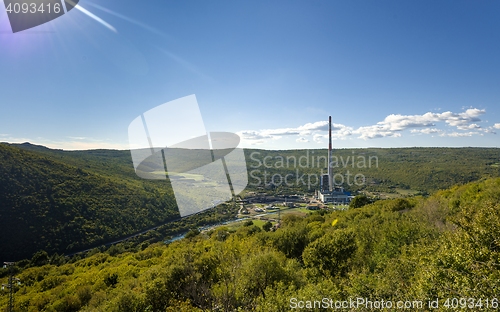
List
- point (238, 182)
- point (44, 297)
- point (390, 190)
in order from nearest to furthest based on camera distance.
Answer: point (44, 297), point (238, 182), point (390, 190)

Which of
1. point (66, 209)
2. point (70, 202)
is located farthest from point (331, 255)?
point (70, 202)

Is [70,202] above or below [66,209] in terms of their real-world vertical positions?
above

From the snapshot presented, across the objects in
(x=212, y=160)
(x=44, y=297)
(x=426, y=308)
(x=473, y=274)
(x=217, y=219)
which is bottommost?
(x=217, y=219)

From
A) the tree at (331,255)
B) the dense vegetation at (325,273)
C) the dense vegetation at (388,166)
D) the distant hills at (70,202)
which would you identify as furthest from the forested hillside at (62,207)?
the dense vegetation at (388,166)

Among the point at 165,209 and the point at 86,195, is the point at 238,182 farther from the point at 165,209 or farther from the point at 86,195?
the point at 86,195

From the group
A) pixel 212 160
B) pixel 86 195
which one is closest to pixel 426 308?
pixel 212 160

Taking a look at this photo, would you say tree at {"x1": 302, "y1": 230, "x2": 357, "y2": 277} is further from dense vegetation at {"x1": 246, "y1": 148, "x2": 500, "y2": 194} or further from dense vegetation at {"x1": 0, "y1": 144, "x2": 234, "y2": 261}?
dense vegetation at {"x1": 246, "y1": 148, "x2": 500, "y2": 194}

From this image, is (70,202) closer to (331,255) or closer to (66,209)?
(66,209)

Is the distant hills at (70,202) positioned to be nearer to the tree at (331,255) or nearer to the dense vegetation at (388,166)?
the dense vegetation at (388,166)

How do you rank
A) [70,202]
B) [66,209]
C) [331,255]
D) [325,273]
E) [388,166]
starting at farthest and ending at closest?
Answer: [388,166] < [70,202] < [66,209] < [331,255] < [325,273]

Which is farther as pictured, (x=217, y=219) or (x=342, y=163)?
(x=342, y=163)

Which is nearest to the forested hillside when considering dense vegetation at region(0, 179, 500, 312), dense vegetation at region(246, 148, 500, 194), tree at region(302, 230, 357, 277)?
dense vegetation at region(0, 179, 500, 312)
